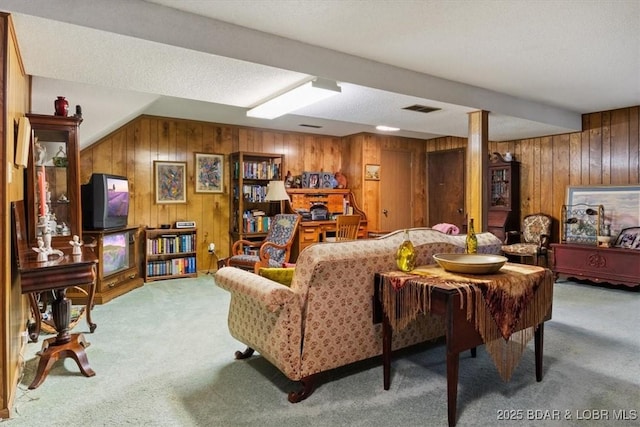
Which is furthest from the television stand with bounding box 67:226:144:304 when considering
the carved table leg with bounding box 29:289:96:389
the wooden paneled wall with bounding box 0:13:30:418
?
the wooden paneled wall with bounding box 0:13:30:418

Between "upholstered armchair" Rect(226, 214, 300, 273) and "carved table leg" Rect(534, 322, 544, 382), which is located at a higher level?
"upholstered armchair" Rect(226, 214, 300, 273)

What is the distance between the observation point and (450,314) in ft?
6.30

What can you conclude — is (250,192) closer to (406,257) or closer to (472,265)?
(406,257)

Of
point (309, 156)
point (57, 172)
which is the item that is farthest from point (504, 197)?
point (57, 172)

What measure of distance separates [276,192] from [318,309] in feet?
12.7

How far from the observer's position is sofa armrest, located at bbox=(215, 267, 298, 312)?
2111mm

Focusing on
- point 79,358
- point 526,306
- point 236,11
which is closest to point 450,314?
point 526,306

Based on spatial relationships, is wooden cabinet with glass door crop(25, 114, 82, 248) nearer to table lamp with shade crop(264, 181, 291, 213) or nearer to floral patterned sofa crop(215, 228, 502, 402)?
floral patterned sofa crop(215, 228, 502, 402)

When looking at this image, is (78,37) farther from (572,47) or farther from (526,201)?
(526,201)

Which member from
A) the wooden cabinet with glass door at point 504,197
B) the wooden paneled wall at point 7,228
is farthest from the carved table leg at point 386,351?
the wooden cabinet with glass door at point 504,197

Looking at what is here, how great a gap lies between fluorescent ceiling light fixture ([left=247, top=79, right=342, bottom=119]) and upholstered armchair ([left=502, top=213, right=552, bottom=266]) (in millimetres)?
3731

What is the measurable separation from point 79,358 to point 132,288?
2469 mm

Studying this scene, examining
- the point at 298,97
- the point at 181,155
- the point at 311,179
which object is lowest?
the point at 311,179

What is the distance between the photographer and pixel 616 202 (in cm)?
519
